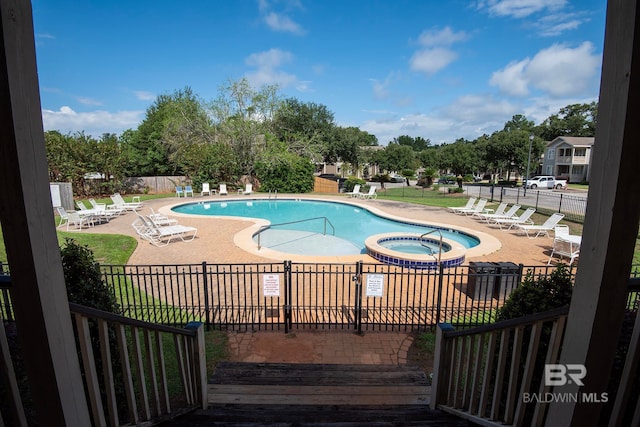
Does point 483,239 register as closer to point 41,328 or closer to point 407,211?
point 407,211

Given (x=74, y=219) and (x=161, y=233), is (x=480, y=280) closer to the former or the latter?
(x=161, y=233)

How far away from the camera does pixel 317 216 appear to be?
58.8 feet

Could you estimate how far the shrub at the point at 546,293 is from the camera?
2631 mm

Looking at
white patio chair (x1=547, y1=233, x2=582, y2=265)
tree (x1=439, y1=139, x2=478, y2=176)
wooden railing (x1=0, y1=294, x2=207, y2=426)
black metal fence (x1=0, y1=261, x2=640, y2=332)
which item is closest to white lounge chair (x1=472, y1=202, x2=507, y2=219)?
white patio chair (x1=547, y1=233, x2=582, y2=265)

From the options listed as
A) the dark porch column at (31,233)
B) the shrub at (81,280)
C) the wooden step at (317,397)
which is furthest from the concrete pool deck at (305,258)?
the dark porch column at (31,233)

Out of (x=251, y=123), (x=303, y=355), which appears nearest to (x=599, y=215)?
(x=303, y=355)

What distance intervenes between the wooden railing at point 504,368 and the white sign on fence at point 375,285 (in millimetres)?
2300

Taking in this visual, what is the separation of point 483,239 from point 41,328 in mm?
11805

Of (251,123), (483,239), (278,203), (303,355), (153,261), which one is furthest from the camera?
Answer: (251,123)

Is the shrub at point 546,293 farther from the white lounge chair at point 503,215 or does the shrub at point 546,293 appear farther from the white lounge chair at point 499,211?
the white lounge chair at point 499,211

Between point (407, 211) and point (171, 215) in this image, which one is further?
point (407, 211)

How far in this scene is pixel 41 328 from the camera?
1.33 m

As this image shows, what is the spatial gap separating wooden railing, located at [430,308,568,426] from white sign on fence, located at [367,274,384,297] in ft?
7.55

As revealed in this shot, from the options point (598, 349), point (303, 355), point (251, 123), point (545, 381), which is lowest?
point (303, 355)
